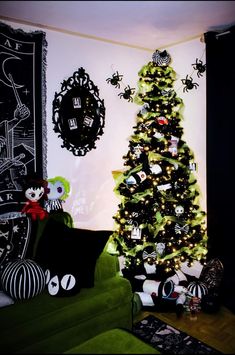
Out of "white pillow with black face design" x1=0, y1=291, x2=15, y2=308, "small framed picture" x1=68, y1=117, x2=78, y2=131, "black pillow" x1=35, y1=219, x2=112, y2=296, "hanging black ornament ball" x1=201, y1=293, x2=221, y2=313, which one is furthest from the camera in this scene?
"small framed picture" x1=68, y1=117, x2=78, y2=131

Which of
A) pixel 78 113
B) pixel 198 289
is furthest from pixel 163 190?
pixel 78 113

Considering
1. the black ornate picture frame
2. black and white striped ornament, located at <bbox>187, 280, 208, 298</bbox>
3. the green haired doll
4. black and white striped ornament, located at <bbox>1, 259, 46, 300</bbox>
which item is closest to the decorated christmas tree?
black and white striped ornament, located at <bbox>187, 280, 208, 298</bbox>

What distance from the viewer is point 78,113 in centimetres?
378

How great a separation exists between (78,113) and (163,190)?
137 centimetres

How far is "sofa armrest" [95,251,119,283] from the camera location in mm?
2832

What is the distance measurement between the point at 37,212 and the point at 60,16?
1.98m

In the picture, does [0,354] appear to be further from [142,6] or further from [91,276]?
[142,6]

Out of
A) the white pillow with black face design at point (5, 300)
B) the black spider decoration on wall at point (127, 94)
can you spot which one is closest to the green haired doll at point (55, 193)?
the white pillow with black face design at point (5, 300)

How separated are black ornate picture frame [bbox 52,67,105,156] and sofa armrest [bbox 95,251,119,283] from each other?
145cm

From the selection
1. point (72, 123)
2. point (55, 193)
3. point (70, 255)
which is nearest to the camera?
point (70, 255)

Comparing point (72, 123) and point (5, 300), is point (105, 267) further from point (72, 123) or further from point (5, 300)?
point (72, 123)

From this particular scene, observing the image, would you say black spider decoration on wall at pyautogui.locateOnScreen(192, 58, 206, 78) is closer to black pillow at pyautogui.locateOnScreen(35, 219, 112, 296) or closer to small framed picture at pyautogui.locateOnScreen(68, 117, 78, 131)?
small framed picture at pyautogui.locateOnScreen(68, 117, 78, 131)

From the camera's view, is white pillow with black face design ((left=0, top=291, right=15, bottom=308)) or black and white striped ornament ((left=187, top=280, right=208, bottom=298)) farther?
black and white striped ornament ((left=187, top=280, right=208, bottom=298))

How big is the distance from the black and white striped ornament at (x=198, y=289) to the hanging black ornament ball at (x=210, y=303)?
0.14 feet
